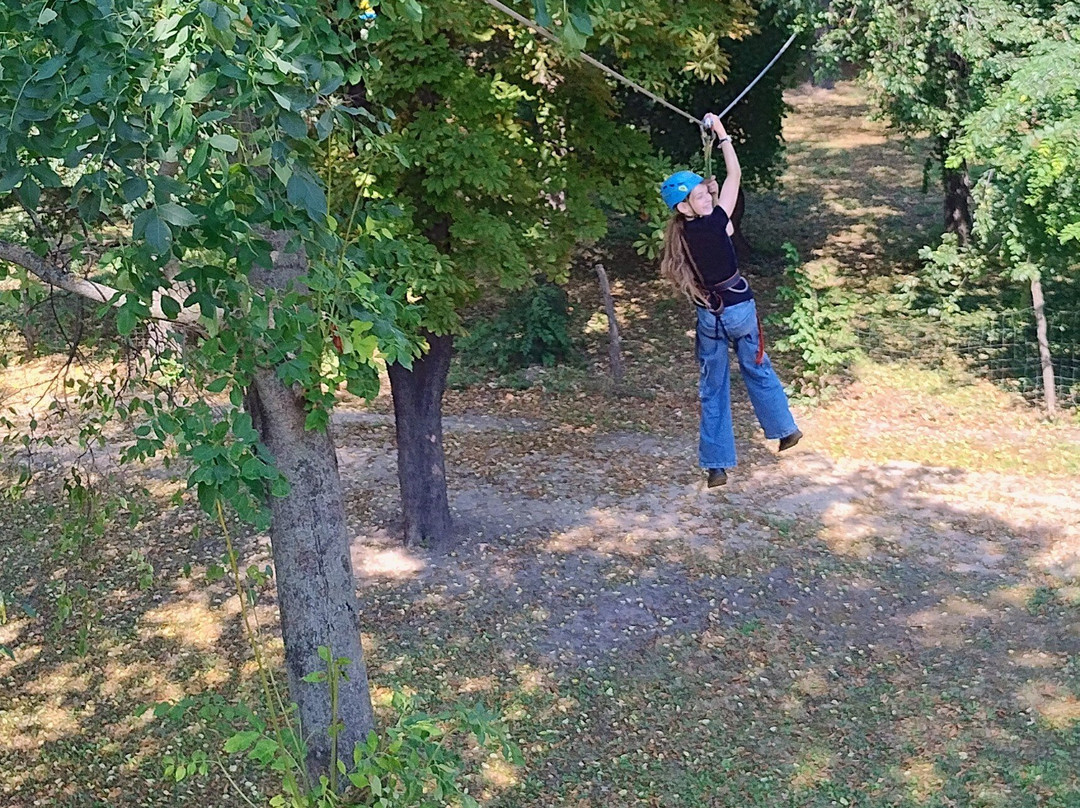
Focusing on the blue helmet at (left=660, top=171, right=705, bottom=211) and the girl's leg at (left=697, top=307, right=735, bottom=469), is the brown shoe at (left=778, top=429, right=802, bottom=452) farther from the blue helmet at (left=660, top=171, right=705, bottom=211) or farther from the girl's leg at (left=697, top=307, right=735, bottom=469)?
the blue helmet at (left=660, top=171, right=705, bottom=211)

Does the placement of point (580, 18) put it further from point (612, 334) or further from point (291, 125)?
point (612, 334)

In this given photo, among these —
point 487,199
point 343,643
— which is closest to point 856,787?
point 343,643

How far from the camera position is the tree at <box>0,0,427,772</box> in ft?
7.66

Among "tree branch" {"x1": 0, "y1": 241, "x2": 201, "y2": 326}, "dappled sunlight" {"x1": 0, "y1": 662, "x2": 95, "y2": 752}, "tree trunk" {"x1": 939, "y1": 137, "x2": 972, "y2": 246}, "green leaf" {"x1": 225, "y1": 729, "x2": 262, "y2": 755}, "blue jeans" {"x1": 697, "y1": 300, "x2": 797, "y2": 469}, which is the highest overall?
"tree branch" {"x1": 0, "y1": 241, "x2": 201, "y2": 326}

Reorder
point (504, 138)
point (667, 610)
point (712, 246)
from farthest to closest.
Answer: point (667, 610) → point (504, 138) → point (712, 246)

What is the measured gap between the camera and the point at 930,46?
1088 centimetres

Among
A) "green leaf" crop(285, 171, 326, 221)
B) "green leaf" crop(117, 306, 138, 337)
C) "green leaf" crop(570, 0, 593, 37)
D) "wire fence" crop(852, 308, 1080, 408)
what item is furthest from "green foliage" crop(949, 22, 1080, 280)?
"green leaf" crop(117, 306, 138, 337)

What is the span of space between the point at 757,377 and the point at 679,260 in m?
0.78

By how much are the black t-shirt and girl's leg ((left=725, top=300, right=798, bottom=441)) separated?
0.75 feet

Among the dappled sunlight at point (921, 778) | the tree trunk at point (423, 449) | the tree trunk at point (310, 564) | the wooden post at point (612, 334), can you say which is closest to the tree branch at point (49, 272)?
the tree trunk at point (310, 564)

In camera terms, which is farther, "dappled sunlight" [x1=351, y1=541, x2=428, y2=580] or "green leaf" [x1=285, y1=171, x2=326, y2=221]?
"dappled sunlight" [x1=351, y1=541, x2=428, y2=580]

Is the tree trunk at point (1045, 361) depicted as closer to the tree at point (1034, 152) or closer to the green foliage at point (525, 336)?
the tree at point (1034, 152)

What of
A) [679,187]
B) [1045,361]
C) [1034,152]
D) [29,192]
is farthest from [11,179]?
[1045,361]

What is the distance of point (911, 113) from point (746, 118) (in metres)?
4.01
